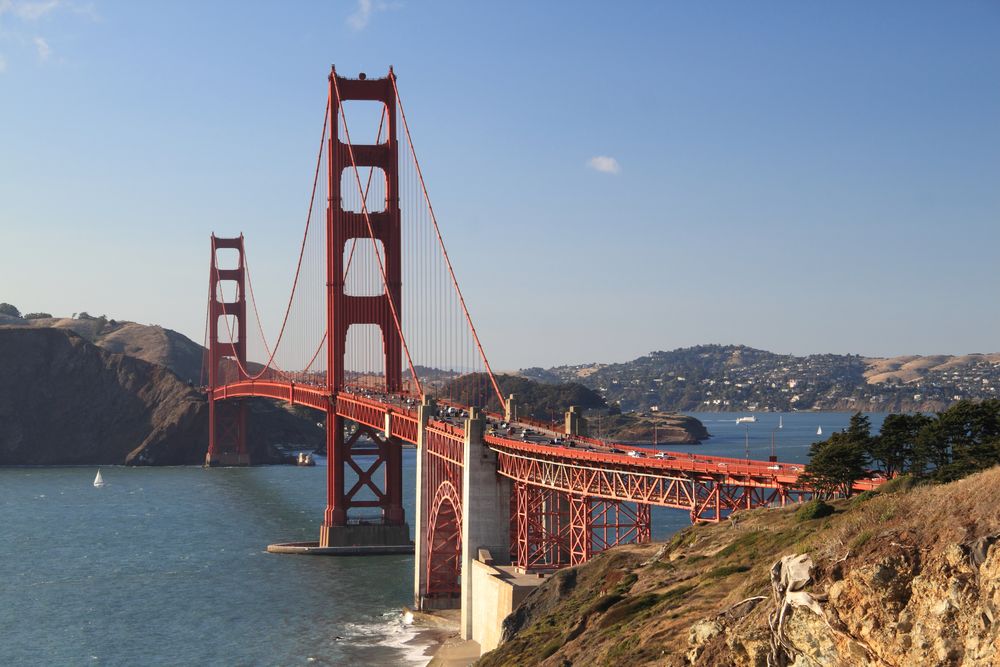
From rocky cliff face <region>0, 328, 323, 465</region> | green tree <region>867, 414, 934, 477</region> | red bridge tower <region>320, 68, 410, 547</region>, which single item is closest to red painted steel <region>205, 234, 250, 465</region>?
rocky cliff face <region>0, 328, 323, 465</region>

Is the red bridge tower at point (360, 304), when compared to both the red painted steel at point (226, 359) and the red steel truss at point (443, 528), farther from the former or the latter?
the red painted steel at point (226, 359)

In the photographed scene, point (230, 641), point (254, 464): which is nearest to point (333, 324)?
point (230, 641)

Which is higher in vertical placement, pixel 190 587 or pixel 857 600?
pixel 857 600

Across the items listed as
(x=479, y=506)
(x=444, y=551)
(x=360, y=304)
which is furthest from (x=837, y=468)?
(x=360, y=304)

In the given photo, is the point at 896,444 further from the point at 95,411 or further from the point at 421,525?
the point at 95,411

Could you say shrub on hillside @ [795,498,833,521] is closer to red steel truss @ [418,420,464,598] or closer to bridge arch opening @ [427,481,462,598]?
red steel truss @ [418,420,464,598]

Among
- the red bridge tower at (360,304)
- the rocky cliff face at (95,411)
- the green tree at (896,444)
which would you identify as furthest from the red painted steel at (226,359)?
the green tree at (896,444)
